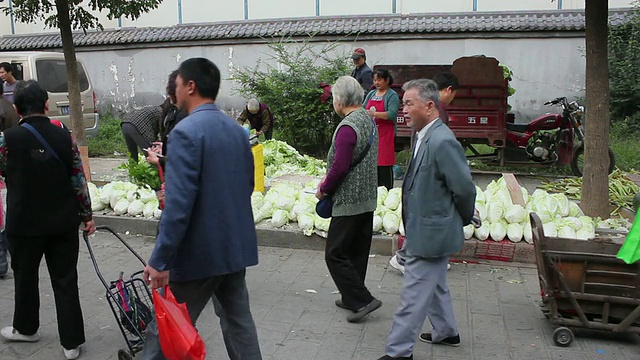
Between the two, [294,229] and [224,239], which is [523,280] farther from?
[224,239]

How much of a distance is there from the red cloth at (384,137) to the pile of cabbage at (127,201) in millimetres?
2672

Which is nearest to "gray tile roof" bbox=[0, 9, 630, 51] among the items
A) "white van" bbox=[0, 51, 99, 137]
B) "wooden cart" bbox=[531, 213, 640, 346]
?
"white van" bbox=[0, 51, 99, 137]

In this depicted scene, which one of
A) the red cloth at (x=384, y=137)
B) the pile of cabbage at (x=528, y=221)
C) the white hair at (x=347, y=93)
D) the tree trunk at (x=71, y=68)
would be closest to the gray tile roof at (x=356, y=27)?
the tree trunk at (x=71, y=68)

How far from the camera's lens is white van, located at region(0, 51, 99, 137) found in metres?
11.6

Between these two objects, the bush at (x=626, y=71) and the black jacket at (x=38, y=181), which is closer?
the black jacket at (x=38, y=181)

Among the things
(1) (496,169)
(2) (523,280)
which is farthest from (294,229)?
(1) (496,169)

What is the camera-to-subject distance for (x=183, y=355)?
106 inches

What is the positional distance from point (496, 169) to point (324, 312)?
6.53m

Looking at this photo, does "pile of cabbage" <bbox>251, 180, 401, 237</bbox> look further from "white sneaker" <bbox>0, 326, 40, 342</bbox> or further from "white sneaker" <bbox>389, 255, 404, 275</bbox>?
"white sneaker" <bbox>0, 326, 40, 342</bbox>

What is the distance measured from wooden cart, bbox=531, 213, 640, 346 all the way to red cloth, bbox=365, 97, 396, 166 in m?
2.97

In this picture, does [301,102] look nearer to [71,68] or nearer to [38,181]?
[71,68]

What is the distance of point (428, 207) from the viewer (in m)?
3.40

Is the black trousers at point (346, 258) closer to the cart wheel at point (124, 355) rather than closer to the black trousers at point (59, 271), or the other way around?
the cart wheel at point (124, 355)

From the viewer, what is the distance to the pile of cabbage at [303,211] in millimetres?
5973
